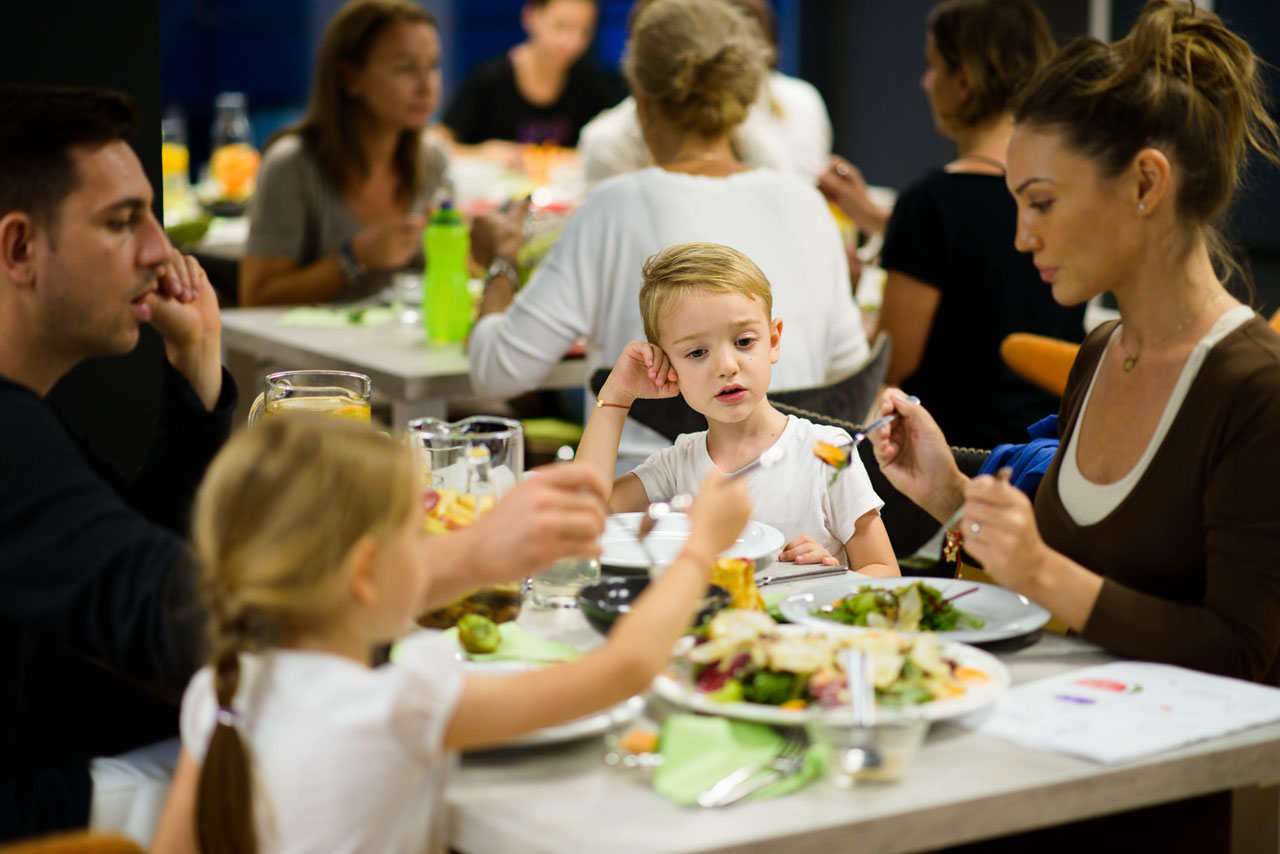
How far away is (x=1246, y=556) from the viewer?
1.60 meters

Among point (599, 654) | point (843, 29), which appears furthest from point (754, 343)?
point (843, 29)

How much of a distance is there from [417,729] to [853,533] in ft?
3.53

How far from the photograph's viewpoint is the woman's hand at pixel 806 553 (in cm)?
202

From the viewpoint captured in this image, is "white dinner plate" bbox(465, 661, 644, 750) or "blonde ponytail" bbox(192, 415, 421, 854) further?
"white dinner plate" bbox(465, 661, 644, 750)

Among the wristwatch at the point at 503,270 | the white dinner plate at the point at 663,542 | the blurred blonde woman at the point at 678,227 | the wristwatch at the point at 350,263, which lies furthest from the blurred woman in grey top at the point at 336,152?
the white dinner plate at the point at 663,542

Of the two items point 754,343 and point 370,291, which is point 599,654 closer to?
point 754,343

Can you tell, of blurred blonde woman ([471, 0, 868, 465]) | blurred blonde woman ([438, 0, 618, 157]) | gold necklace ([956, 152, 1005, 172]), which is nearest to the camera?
blurred blonde woman ([471, 0, 868, 465])

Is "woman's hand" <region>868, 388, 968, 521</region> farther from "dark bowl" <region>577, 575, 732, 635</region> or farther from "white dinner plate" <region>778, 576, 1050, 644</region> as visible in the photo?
"dark bowl" <region>577, 575, 732, 635</region>

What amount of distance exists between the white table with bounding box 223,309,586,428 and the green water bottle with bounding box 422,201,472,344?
0.17 ft

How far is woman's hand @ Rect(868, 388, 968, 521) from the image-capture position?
1954 mm

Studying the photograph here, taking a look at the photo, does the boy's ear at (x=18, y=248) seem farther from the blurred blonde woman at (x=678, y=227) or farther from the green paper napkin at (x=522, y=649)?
the blurred blonde woman at (x=678, y=227)

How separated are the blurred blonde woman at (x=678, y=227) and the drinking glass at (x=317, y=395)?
0.80 meters

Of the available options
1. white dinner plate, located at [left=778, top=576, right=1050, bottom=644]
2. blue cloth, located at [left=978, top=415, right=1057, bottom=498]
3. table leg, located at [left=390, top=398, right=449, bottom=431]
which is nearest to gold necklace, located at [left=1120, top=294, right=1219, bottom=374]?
blue cloth, located at [left=978, top=415, right=1057, bottom=498]

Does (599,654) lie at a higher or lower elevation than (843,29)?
lower
